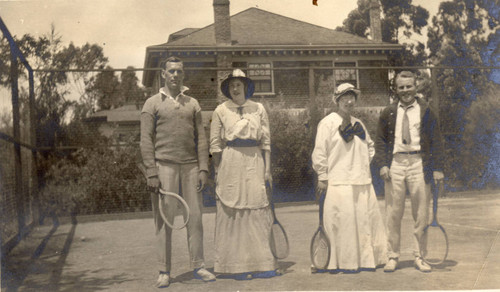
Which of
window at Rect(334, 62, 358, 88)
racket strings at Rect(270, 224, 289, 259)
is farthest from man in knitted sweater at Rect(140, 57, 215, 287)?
window at Rect(334, 62, 358, 88)

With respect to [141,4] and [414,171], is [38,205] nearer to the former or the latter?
[141,4]

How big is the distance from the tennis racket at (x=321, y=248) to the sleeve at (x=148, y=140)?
5.41ft

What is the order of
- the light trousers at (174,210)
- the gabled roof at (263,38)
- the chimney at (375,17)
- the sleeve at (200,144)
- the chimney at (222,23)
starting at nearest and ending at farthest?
the light trousers at (174,210)
the sleeve at (200,144)
the chimney at (222,23)
the chimney at (375,17)
the gabled roof at (263,38)

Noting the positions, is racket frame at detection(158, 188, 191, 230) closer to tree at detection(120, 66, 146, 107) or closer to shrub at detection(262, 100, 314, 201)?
shrub at detection(262, 100, 314, 201)

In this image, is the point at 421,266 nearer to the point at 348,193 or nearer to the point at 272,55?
the point at 348,193

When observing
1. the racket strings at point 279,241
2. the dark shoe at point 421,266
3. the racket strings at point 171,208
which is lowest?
the dark shoe at point 421,266

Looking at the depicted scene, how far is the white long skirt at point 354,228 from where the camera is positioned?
5.02 metres

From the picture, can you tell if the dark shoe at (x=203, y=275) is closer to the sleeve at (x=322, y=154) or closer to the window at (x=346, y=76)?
the sleeve at (x=322, y=154)

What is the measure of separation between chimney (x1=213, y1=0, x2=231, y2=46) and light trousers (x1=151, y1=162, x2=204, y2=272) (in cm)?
198

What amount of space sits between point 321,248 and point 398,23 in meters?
3.07

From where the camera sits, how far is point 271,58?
7711 mm

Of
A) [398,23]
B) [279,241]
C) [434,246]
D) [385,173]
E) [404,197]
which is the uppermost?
A: [398,23]

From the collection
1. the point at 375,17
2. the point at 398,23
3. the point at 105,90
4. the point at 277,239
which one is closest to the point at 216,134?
the point at 277,239

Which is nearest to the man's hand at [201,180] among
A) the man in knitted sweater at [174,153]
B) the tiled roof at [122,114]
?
the man in knitted sweater at [174,153]
